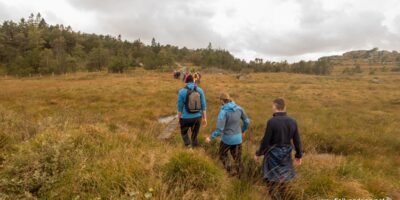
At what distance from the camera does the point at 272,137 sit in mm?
4598

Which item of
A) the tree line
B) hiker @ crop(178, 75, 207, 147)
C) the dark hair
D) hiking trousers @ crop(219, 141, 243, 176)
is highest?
the tree line

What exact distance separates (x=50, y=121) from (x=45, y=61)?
62.9 meters

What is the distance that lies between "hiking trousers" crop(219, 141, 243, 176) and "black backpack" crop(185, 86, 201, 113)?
1.24m

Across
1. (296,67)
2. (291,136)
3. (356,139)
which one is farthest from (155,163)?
(296,67)

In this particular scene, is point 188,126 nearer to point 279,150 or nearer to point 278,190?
point 279,150

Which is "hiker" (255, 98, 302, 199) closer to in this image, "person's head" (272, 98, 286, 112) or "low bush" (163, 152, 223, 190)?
"person's head" (272, 98, 286, 112)

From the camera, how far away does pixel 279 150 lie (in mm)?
4578

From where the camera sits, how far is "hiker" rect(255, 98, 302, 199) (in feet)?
14.8

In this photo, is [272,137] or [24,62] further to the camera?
[24,62]

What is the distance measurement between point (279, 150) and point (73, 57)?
78.3m

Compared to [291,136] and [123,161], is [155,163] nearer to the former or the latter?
[123,161]

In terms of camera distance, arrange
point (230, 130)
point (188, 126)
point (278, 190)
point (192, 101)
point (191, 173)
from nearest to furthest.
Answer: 1. point (191, 173)
2. point (278, 190)
3. point (230, 130)
4. point (192, 101)
5. point (188, 126)

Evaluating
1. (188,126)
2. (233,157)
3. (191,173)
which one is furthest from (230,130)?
(191,173)

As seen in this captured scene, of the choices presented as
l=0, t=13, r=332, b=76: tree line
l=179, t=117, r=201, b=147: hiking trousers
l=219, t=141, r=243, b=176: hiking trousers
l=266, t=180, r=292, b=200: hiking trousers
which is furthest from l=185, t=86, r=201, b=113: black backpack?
l=0, t=13, r=332, b=76: tree line
